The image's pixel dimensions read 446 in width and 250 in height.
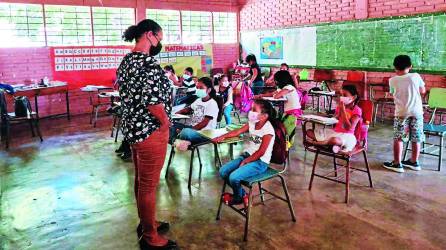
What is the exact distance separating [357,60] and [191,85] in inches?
139

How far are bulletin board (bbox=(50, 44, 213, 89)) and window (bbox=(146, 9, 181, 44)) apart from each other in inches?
9.0

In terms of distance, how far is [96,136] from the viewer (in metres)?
7.02

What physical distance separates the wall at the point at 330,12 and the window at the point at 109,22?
3428 mm

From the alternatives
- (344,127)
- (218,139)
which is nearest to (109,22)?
(218,139)

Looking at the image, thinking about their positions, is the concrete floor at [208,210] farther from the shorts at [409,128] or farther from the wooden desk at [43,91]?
the wooden desk at [43,91]

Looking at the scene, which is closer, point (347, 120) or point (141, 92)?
point (141, 92)

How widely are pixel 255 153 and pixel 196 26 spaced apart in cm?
818

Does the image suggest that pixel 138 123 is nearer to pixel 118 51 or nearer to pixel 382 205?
pixel 382 205

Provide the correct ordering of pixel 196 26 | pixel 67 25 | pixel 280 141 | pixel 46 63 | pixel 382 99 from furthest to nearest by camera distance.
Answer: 1. pixel 196 26
2. pixel 67 25
3. pixel 46 63
4. pixel 382 99
5. pixel 280 141

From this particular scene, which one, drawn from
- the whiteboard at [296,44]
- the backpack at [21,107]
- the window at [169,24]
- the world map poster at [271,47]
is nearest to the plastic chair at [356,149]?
the backpack at [21,107]

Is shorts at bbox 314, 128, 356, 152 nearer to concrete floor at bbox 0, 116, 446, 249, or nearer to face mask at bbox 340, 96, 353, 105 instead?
face mask at bbox 340, 96, 353, 105

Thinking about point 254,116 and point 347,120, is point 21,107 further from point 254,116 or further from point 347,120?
point 347,120

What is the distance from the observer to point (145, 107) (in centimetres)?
264

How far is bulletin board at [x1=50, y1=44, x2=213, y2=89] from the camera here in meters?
8.81
